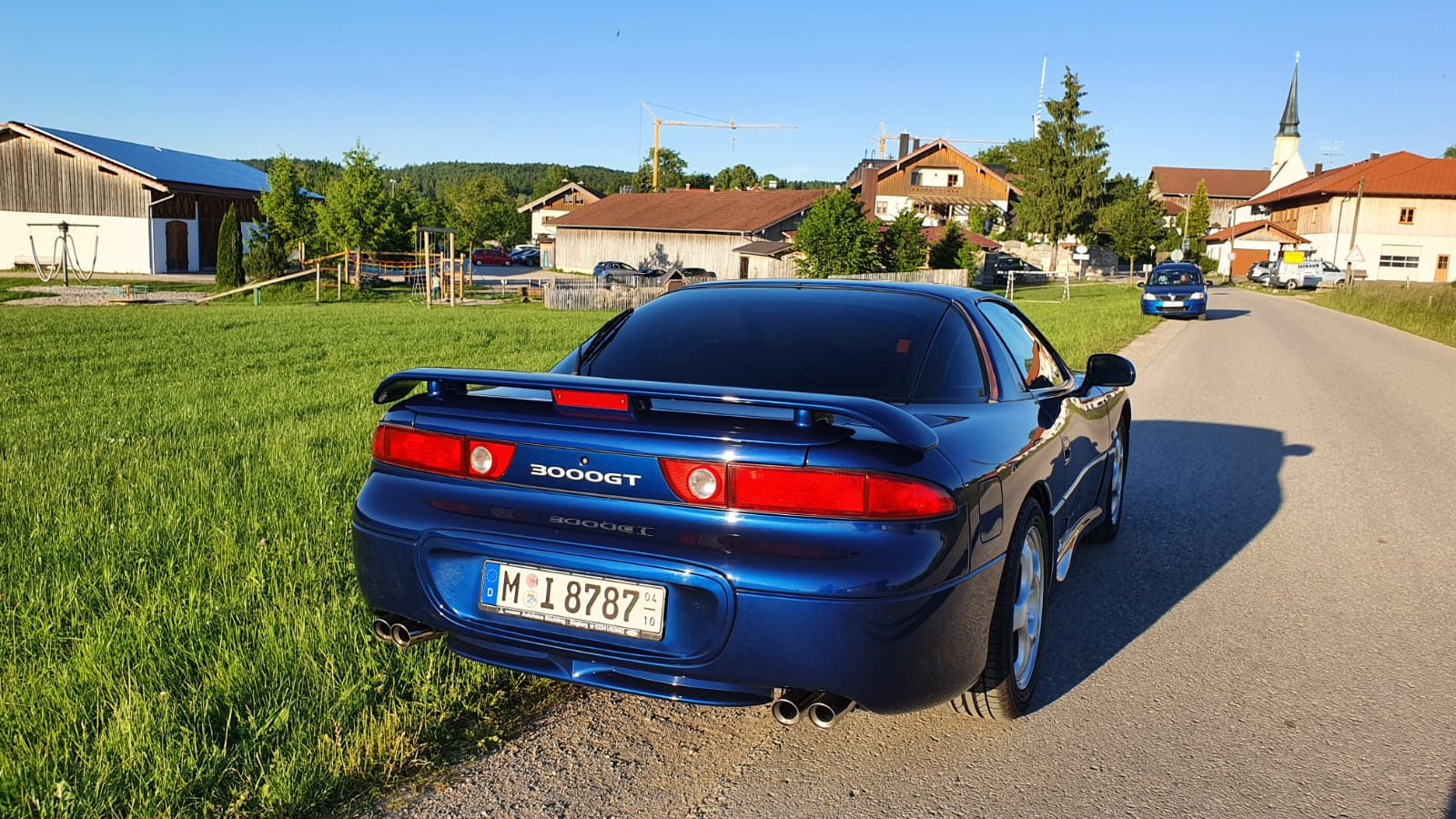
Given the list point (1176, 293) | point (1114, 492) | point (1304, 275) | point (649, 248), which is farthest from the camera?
point (1304, 275)

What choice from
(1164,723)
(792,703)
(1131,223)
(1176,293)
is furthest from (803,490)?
(1131,223)

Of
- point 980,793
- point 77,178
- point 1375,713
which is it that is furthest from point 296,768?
point 77,178

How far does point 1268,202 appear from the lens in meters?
91.8

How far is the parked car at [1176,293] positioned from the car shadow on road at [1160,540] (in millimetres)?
22906

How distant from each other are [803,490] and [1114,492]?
12.0ft

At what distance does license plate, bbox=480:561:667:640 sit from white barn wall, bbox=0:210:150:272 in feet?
175

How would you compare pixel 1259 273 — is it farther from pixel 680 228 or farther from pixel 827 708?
pixel 827 708

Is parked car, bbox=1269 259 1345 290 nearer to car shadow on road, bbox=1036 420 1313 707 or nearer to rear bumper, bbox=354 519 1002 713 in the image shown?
car shadow on road, bbox=1036 420 1313 707

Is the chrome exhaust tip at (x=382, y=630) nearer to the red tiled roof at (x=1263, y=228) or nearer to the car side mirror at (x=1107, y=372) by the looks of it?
the car side mirror at (x=1107, y=372)

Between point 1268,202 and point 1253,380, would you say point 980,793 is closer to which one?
point 1253,380

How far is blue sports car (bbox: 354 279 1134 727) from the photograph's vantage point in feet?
9.12

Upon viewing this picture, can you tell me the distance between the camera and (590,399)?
119 inches

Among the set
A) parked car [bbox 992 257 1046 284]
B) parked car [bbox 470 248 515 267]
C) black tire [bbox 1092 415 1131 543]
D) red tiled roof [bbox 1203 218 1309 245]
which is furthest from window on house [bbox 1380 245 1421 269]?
black tire [bbox 1092 415 1131 543]

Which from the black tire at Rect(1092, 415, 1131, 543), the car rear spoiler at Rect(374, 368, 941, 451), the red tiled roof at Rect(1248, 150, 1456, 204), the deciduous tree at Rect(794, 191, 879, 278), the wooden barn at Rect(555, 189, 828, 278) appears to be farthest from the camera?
the red tiled roof at Rect(1248, 150, 1456, 204)
